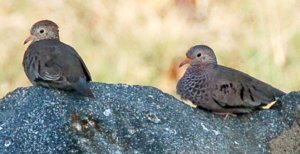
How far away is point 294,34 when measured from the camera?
32.2ft

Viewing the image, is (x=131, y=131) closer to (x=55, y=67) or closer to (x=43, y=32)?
(x=55, y=67)

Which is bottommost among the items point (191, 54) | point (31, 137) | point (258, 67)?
point (31, 137)

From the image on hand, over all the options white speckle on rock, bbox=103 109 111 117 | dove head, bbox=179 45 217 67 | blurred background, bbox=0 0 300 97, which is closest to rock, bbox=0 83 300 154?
white speckle on rock, bbox=103 109 111 117

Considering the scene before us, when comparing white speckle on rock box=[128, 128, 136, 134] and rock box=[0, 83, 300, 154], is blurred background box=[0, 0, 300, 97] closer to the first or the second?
rock box=[0, 83, 300, 154]

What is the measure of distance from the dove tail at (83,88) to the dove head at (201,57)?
2.94 feet

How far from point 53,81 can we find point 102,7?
5.12m

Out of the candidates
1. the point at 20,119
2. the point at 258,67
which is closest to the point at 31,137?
the point at 20,119

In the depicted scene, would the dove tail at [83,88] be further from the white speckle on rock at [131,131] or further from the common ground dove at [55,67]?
the white speckle on rock at [131,131]

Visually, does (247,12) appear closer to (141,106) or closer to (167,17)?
(167,17)

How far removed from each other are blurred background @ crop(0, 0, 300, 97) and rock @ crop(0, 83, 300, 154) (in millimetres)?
4115

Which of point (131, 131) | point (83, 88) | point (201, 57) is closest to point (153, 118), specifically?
point (131, 131)

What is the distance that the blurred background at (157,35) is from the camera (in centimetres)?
948

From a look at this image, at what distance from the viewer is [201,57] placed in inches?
230

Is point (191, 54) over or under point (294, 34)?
under
